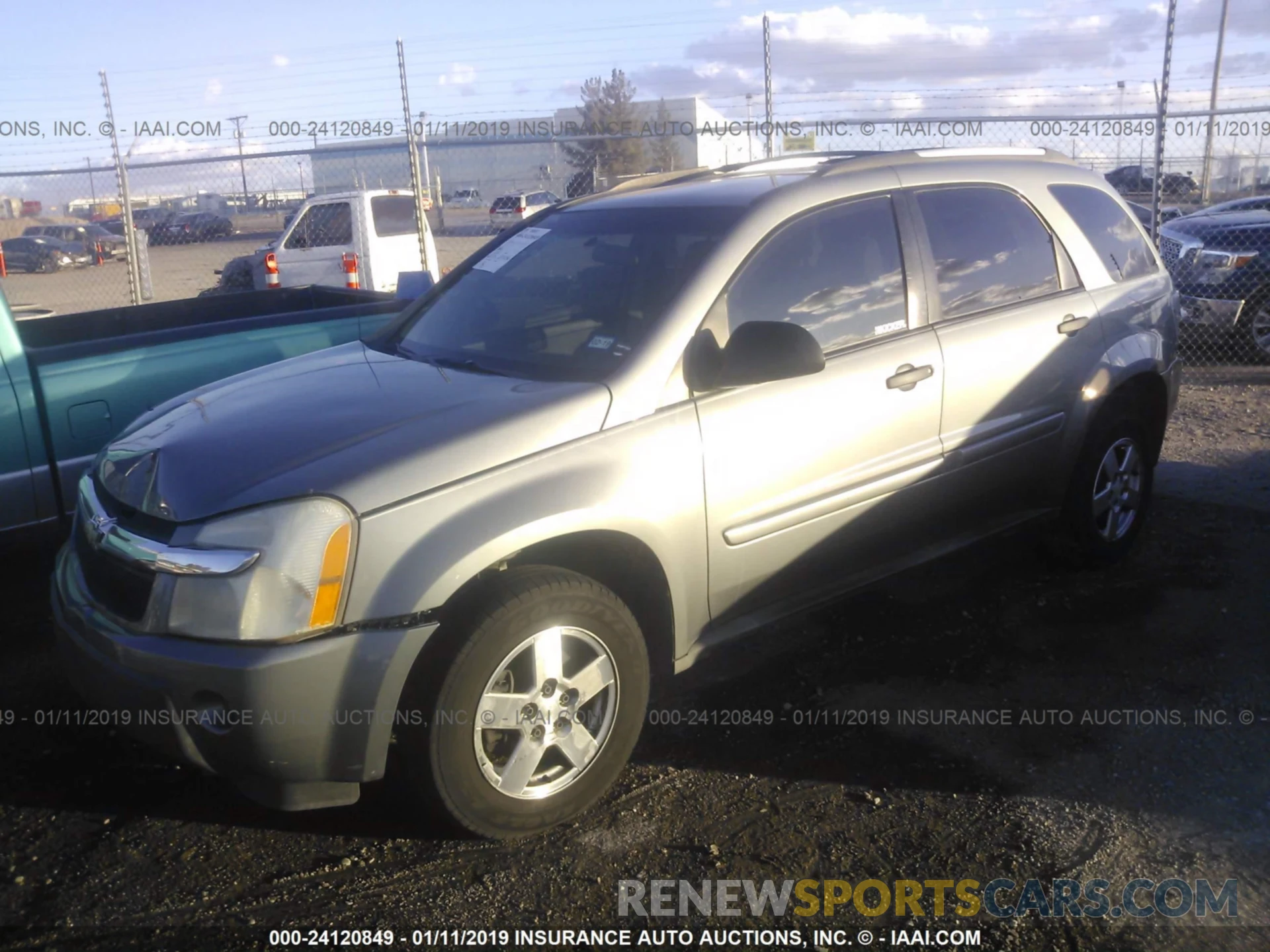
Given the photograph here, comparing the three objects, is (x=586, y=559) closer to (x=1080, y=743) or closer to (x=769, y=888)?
(x=769, y=888)

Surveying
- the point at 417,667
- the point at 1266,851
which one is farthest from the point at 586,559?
the point at 1266,851

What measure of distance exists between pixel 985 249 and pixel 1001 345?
406mm

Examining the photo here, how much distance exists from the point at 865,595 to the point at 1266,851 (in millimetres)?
2037

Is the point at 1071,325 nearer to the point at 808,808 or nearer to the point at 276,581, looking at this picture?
the point at 808,808

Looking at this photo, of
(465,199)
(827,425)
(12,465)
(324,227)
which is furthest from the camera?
(465,199)

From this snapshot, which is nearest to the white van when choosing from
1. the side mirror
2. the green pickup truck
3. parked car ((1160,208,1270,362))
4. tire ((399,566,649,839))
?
parked car ((1160,208,1270,362))

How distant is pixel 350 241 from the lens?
14.2m

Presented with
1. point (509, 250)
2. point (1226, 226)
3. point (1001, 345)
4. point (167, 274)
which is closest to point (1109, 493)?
point (1001, 345)

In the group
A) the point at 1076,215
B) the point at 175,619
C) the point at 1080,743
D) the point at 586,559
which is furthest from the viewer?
the point at 1076,215

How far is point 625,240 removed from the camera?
12.8 feet

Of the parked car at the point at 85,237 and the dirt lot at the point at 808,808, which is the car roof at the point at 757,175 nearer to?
the dirt lot at the point at 808,808

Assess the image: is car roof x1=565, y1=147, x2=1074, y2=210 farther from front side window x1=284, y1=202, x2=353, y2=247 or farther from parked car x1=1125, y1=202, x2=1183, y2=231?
front side window x1=284, y1=202, x2=353, y2=247

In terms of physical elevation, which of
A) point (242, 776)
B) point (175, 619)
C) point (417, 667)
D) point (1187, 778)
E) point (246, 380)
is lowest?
point (1187, 778)

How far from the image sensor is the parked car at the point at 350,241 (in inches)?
556
